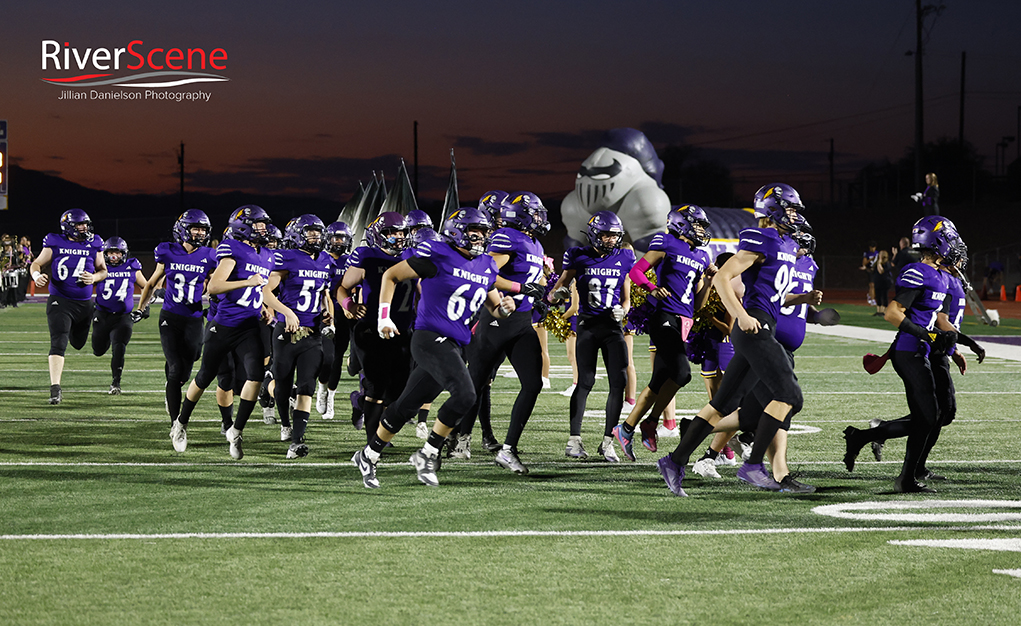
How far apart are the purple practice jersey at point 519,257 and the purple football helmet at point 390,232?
836 mm

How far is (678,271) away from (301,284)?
118 inches

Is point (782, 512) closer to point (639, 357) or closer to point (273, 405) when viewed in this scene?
point (273, 405)

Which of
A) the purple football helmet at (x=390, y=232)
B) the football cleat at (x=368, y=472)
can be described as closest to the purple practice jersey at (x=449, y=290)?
the football cleat at (x=368, y=472)

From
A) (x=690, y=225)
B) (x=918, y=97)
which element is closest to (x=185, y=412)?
(x=690, y=225)

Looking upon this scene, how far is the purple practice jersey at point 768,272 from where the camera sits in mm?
7480

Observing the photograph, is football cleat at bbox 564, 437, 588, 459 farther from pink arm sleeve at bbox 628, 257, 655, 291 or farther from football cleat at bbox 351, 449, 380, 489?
football cleat at bbox 351, 449, 380, 489

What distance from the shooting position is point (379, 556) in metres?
5.93

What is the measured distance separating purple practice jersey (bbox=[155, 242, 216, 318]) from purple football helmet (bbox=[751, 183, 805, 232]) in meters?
4.97

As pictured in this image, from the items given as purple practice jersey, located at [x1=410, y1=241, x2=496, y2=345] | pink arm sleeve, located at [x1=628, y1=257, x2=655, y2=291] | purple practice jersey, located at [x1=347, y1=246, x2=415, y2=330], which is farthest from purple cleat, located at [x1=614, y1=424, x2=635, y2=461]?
purple practice jersey, located at [x1=410, y1=241, x2=496, y2=345]

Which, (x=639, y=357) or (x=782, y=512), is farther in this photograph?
(x=639, y=357)

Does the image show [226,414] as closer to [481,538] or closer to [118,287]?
[481,538]

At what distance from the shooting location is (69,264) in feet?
43.3

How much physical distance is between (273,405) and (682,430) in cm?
490

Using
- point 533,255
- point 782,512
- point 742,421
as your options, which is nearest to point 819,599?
point 782,512
